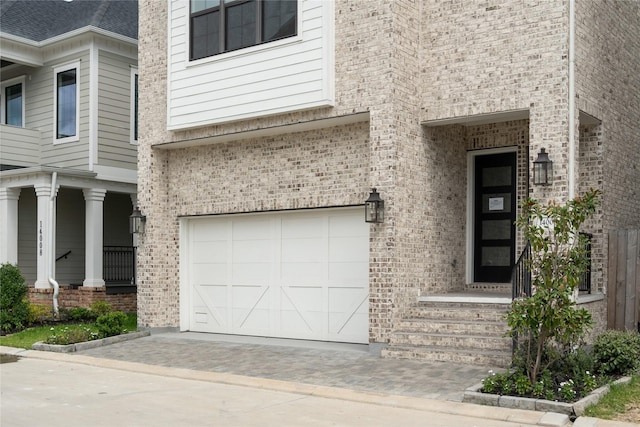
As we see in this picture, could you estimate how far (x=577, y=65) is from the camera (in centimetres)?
1045

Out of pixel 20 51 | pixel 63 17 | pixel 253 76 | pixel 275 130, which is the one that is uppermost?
pixel 63 17

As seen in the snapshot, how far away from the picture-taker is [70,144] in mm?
18344

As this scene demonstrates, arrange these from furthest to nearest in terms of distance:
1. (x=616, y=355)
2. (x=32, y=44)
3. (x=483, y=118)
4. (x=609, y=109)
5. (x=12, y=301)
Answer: (x=32, y=44), (x=12, y=301), (x=609, y=109), (x=483, y=118), (x=616, y=355)

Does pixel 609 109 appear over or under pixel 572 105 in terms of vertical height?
over

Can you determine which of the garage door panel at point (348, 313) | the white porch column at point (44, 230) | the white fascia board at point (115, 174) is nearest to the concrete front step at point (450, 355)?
the garage door panel at point (348, 313)

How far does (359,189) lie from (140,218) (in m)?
4.87

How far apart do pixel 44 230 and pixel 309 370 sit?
9.20 meters

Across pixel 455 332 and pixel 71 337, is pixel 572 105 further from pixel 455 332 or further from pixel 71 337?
pixel 71 337

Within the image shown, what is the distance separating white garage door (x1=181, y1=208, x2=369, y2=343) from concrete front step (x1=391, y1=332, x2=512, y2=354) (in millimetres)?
1430

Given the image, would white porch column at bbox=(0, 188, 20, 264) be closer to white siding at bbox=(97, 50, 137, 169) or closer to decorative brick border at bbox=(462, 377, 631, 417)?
white siding at bbox=(97, 50, 137, 169)

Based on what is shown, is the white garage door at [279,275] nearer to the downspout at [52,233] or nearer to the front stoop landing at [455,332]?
the front stoop landing at [455,332]

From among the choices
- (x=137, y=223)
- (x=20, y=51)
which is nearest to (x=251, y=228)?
(x=137, y=223)

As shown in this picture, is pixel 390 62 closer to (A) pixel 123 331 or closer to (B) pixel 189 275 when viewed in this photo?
(B) pixel 189 275

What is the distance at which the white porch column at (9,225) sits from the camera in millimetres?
17234
